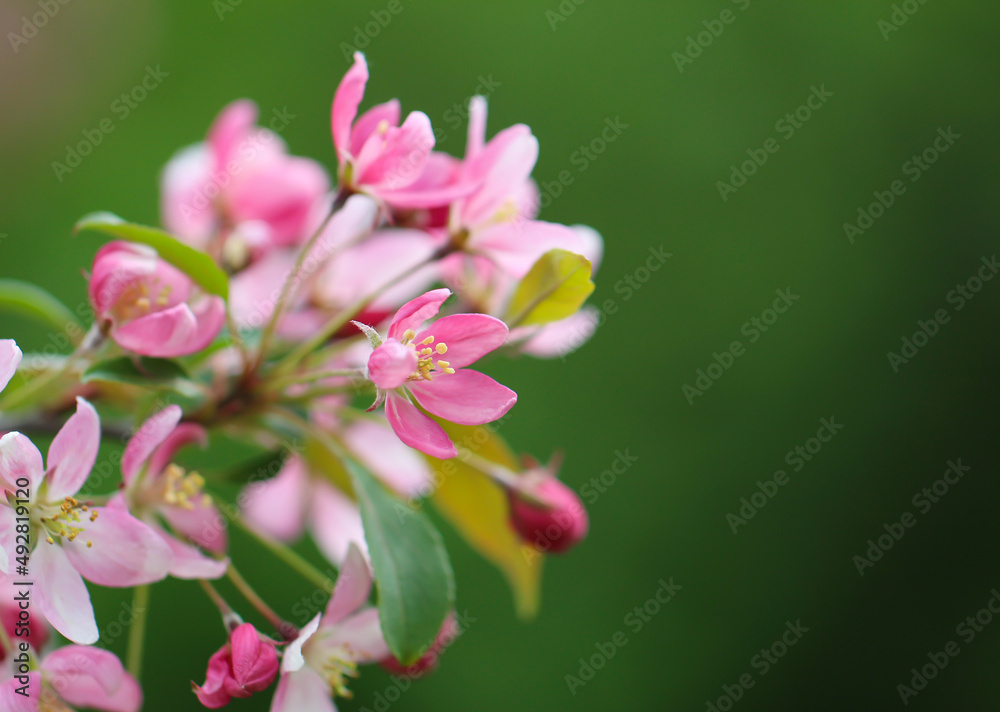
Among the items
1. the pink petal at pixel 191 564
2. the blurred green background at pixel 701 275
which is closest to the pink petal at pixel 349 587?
the pink petal at pixel 191 564

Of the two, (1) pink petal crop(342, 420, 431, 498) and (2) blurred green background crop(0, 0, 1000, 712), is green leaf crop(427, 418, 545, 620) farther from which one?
(2) blurred green background crop(0, 0, 1000, 712)

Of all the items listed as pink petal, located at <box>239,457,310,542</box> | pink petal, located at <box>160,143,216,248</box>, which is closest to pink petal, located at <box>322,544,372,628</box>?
pink petal, located at <box>239,457,310,542</box>

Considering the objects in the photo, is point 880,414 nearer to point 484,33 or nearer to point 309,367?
point 484,33

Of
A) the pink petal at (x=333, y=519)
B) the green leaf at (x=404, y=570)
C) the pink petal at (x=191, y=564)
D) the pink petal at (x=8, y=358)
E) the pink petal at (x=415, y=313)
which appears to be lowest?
the pink petal at (x=333, y=519)

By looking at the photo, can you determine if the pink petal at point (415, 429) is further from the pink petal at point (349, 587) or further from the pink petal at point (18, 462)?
the pink petal at point (18, 462)

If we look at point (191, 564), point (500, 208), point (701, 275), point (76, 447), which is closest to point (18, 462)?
point (76, 447)
